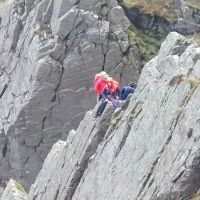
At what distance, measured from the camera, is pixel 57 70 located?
65.2m

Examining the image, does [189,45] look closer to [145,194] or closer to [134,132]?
[134,132]

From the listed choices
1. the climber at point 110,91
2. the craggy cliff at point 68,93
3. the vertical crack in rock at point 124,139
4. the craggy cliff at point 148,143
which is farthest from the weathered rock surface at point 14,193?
the vertical crack in rock at point 124,139

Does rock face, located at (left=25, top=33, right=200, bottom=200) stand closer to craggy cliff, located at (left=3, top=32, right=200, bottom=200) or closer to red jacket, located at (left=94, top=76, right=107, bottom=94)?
Result: craggy cliff, located at (left=3, top=32, right=200, bottom=200)

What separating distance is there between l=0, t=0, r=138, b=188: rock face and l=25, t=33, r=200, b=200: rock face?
23.9 m

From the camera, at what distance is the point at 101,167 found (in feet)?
115

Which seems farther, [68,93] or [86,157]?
[68,93]

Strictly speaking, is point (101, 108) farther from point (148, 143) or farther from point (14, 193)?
point (14, 193)

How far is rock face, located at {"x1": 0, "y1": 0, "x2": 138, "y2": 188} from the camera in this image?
2581 inches

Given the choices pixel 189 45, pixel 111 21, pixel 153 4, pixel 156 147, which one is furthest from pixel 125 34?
pixel 156 147

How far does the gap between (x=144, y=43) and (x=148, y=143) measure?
38.6 m


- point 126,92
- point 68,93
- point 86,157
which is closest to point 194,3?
point 68,93

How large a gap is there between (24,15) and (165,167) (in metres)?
45.1

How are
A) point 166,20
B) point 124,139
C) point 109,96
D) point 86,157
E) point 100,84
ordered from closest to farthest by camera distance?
point 124,139, point 86,157, point 109,96, point 100,84, point 166,20

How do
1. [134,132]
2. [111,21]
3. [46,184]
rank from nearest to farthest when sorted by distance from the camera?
[134,132], [46,184], [111,21]
